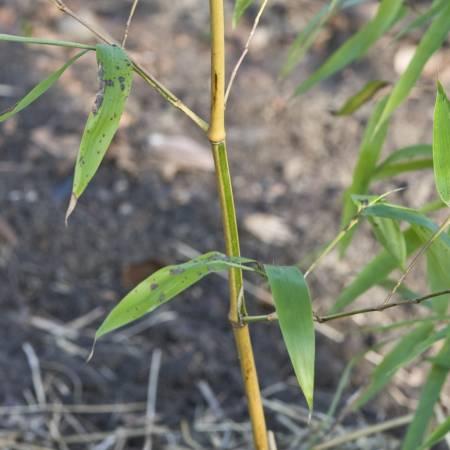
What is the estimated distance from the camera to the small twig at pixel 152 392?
5.16 feet

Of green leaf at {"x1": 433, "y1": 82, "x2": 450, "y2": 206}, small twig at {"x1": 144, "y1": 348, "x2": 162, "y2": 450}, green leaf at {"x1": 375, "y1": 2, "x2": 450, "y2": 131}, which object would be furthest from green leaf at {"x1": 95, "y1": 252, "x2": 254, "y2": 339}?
small twig at {"x1": 144, "y1": 348, "x2": 162, "y2": 450}

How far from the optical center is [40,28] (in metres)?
2.67

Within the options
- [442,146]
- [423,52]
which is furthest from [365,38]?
[442,146]

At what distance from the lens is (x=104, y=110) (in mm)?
816

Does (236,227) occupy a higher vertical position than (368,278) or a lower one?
higher

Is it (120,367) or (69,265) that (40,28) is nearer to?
(69,265)

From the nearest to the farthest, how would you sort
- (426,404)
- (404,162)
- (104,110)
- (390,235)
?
(104,110)
(390,235)
(426,404)
(404,162)

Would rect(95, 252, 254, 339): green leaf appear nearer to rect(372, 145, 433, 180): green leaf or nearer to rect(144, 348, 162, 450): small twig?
rect(372, 145, 433, 180): green leaf

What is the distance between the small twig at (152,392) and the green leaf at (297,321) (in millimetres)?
784

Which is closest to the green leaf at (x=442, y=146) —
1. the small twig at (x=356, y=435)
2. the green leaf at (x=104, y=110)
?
the green leaf at (x=104, y=110)

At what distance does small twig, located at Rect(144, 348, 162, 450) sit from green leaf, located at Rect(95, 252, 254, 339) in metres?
0.73

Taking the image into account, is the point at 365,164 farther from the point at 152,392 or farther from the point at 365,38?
the point at 152,392

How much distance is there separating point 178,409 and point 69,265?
0.44 metres

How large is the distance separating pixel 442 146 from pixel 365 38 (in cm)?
41
